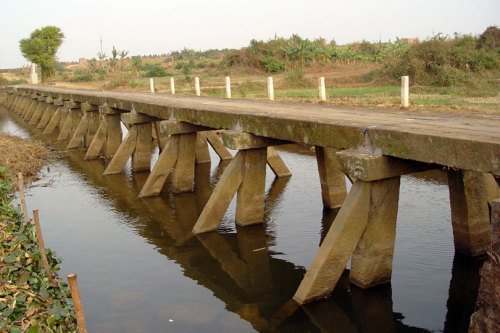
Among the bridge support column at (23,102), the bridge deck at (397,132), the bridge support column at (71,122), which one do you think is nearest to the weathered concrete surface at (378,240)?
the bridge deck at (397,132)

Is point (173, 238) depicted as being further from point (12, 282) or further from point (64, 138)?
point (64, 138)

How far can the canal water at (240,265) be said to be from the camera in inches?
215

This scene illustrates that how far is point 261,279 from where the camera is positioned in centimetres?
657

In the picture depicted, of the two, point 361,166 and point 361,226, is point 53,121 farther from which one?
point 361,166

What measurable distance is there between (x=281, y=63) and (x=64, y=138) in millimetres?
25695

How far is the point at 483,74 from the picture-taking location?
79.2ft

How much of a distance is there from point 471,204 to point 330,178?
276cm

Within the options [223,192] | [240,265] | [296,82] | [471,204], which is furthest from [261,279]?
[296,82]

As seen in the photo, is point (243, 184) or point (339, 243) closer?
point (339, 243)

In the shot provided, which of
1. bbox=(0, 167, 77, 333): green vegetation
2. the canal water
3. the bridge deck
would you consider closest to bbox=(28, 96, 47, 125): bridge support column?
the canal water

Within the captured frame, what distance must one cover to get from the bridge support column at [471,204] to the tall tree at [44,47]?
44.5 m

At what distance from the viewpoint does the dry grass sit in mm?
12914

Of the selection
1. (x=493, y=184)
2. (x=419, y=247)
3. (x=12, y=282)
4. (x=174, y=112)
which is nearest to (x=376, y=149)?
(x=493, y=184)

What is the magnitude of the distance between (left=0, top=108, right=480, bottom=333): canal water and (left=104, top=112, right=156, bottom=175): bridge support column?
140 centimetres
